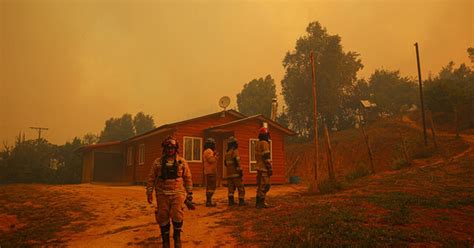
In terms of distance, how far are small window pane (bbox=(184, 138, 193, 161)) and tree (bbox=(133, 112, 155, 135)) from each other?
Answer: 38555 millimetres

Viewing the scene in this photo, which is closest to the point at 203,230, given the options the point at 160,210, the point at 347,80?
the point at 160,210

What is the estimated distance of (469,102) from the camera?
3103 cm

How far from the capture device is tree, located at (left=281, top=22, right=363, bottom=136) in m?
38.8

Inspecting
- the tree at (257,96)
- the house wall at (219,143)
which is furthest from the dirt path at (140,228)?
the tree at (257,96)

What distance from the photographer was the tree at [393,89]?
1813 inches

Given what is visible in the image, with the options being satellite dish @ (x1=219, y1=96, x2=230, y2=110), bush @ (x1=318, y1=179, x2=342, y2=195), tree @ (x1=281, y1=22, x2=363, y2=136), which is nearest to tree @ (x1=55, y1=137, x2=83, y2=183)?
satellite dish @ (x1=219, y1=96, x2=230, y2=110)

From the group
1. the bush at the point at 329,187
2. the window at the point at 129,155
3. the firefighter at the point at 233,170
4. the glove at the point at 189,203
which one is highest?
the window at the point at 129,155

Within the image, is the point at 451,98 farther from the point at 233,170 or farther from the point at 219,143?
the point at 233,170

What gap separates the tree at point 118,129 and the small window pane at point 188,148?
37159mm

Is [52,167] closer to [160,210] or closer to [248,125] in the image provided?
[248,125]

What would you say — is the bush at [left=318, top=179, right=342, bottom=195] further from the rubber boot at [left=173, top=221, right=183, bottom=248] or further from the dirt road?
the rubber boot at [left=173, top=221, right=183, bottom=248]

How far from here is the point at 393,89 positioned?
48031 mm

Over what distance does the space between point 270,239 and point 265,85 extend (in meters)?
44.7

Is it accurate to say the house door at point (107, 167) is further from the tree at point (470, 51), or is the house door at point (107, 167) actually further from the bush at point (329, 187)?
the tree at point (470, 51)
